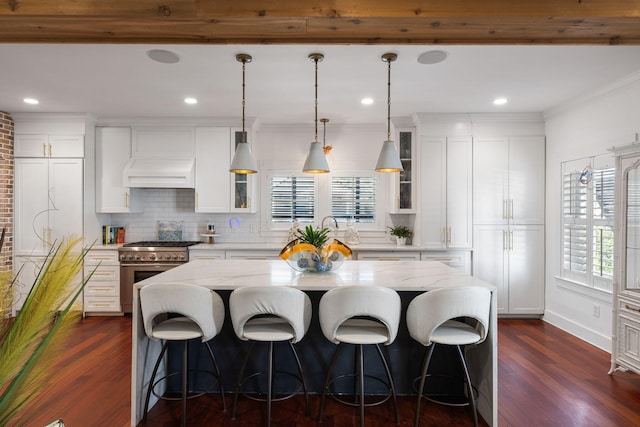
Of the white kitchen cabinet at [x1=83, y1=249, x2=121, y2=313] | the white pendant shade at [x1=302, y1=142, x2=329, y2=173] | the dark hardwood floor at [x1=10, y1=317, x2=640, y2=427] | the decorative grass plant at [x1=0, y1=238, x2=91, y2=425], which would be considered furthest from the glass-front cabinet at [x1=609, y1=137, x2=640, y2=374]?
the white kitchen cabinet at [x1=83, y1=249, x2=121, y2=313]

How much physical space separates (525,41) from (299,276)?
2.00 metres

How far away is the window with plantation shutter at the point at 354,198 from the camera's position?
5617 mm

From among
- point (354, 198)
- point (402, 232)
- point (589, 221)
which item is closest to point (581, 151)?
point (589, 221)

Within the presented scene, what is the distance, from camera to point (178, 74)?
11.8 ft

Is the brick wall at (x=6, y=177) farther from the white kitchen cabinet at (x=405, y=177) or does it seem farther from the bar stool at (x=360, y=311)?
the white kitchen cabinet at (x=405, y=177)

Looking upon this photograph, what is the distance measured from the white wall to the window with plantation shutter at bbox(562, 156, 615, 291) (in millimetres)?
98

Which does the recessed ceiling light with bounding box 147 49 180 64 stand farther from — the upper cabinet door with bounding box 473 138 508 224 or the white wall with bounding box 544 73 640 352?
the white wall with bounding box 544 73 640 352

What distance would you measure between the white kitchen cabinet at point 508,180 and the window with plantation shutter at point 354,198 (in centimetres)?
139

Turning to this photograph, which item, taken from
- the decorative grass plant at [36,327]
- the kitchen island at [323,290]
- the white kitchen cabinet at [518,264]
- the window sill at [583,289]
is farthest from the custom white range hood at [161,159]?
the decorative grass plant at [36,327]

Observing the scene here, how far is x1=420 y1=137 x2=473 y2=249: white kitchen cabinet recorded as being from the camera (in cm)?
495

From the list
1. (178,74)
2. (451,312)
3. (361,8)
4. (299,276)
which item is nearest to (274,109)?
(178,74)

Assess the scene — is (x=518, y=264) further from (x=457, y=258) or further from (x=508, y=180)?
(x=508, y=180)

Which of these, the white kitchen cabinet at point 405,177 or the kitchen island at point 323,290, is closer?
the kitchen island at point 323,290

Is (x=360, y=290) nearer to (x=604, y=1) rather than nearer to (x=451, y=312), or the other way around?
(x=451, y=312)
